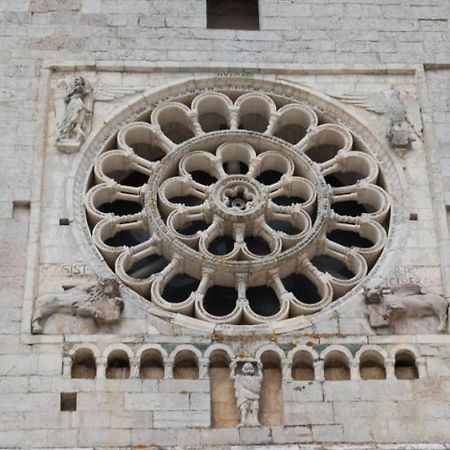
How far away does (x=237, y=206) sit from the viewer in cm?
1748

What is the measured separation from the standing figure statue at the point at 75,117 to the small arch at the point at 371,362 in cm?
437

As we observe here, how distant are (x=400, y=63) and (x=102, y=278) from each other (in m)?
5.19

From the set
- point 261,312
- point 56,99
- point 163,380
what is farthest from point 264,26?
point 163,380

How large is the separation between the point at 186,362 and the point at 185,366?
0.15ft

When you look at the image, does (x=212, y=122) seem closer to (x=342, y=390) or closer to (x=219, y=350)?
(x=219, y=350)

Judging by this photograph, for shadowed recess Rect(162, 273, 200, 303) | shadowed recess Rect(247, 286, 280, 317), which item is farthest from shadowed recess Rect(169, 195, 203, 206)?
shadowed recess Rect(247, 286, 280, 317)

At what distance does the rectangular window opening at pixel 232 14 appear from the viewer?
19.9m

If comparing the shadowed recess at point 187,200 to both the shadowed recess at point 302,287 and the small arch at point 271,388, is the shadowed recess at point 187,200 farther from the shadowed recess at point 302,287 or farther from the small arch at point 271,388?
the small arch at point 271,388

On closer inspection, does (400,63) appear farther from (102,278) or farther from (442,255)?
(102,278)

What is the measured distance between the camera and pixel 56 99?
18.4m

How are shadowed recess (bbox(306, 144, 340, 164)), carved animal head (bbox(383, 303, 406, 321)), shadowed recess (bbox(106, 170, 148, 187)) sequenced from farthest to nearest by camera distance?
shadowed recess (bbox(306, 144, 340, 164)), shadowed recess (bbox(106, 170, 148, 187)), carved animal head (bbox(383, 303, 406, 321))

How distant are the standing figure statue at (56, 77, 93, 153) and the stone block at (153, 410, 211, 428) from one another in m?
3.92

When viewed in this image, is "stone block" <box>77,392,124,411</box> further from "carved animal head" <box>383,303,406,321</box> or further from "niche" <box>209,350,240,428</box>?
"carved animal head" <box>383,303,406,321</box>

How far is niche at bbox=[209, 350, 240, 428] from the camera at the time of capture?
50.8 feet
